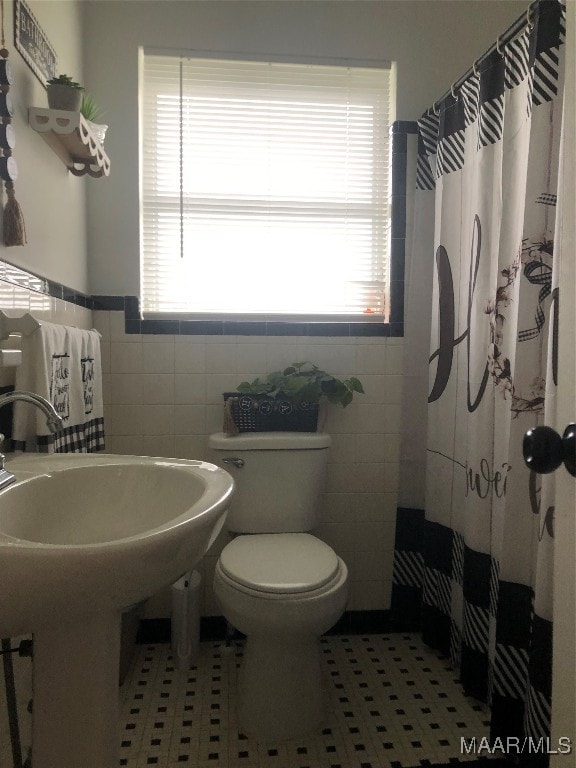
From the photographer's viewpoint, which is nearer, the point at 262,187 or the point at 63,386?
the point at 63,386

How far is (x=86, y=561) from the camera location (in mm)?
628

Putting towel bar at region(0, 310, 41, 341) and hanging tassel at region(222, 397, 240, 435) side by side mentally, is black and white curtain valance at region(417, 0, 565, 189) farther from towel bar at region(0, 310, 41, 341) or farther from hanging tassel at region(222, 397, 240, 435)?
towel bar at region(0, 310, 41, 341)

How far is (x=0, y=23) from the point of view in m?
1.21

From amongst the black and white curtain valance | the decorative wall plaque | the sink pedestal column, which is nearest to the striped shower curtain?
the black and white curtain valance

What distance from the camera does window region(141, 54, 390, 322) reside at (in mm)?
2090

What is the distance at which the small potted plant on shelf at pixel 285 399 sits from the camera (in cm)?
197

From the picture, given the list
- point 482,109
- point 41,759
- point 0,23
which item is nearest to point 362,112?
point 482,109

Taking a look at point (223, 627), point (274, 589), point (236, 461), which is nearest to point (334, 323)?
point (236, 461)

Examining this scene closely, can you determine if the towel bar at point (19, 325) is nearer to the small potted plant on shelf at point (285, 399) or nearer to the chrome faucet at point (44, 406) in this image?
the chrome faucet at point (44, 406)

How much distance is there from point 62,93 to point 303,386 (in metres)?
1.17

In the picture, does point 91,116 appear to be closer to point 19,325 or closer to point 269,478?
point 19,325

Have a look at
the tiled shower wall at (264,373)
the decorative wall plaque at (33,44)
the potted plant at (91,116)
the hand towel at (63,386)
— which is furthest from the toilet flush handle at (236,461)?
the decorative wall plaque at (33,44)

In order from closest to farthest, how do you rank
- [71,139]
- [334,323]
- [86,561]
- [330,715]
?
[86,561] → [71,139] → [330,715] → [334,323]

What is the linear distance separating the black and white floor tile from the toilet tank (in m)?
0.53
